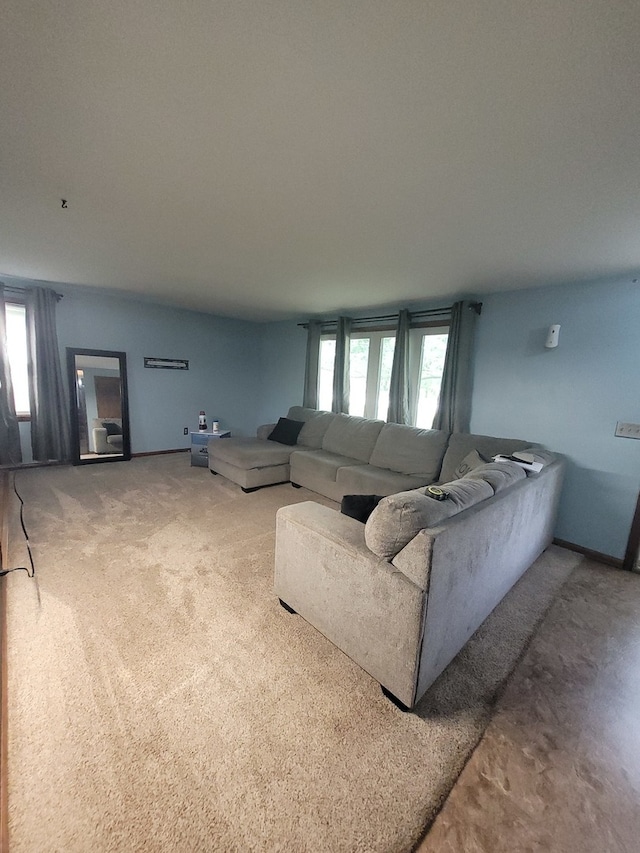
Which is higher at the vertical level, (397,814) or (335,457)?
(335,457)

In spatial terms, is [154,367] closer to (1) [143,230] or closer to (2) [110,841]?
(1) [143,230]

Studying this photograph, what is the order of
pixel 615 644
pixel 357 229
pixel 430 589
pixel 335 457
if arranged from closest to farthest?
pixel 430 589, pixel 615 644, pixel 357 229, pixel 335 457

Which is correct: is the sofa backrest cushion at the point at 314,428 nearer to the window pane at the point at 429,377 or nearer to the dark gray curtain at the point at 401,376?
the dark gray curtain at the point at 401,376

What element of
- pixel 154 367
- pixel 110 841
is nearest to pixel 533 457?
pixel 110 841

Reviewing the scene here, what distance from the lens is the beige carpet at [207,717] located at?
3.22ft

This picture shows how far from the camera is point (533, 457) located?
94.9 inches

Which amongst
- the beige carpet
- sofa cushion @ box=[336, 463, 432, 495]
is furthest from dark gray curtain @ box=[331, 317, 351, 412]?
the beige carpet

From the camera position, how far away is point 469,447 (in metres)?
3.10

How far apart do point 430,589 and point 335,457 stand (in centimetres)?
267

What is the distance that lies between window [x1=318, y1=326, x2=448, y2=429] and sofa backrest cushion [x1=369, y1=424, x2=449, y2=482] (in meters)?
0.39

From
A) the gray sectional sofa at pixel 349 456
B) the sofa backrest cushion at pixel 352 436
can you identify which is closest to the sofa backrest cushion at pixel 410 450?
the gray sectional sofa at pixel 349 456

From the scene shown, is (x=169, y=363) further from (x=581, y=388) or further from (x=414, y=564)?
(x=581, y=388)

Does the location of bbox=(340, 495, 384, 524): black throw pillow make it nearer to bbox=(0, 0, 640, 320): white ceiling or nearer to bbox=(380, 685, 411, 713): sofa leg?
bbox=(380, 685, 411, 713): sofa leg

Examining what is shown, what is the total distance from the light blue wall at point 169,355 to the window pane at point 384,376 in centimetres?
283
